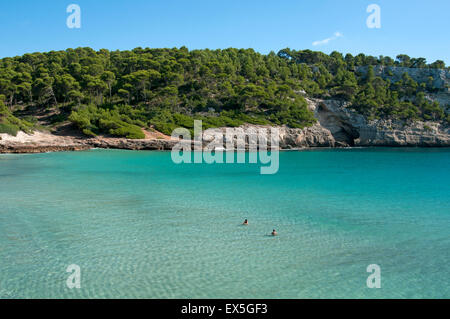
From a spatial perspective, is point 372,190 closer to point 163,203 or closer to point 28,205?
point 163,203

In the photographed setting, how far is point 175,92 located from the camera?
60281mm

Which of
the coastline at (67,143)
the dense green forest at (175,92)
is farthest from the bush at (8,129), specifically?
the coastline at (67,143)

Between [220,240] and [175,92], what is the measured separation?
172 ft

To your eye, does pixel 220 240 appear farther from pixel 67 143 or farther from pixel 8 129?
pixel 8 129

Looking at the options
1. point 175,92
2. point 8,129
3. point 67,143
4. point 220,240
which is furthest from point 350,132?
point 220,240

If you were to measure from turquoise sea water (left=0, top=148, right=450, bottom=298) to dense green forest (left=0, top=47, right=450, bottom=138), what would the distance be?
32.7 meters

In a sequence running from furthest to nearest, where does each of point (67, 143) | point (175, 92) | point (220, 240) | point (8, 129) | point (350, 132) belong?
point (350, 132)
point (175, 92)
point (67, 143)
point (8, 129)
point (220, 240)

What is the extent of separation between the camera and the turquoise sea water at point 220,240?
7703 mm

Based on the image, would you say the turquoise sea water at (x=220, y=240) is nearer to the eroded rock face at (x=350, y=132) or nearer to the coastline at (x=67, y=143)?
the coastline at (x=67, y=143)

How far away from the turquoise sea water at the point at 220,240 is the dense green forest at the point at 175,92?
3270cm

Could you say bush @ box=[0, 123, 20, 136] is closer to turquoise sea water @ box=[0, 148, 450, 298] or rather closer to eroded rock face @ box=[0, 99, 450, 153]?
turquoise sea water @ box=[0, 148, 450, 298]

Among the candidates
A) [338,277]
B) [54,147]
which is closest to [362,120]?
[54,147]

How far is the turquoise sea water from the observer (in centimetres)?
770

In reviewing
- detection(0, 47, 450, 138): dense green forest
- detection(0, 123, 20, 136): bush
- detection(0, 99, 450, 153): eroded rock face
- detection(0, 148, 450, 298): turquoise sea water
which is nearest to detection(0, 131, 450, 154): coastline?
detection(0, 123, 20, 136): bush
